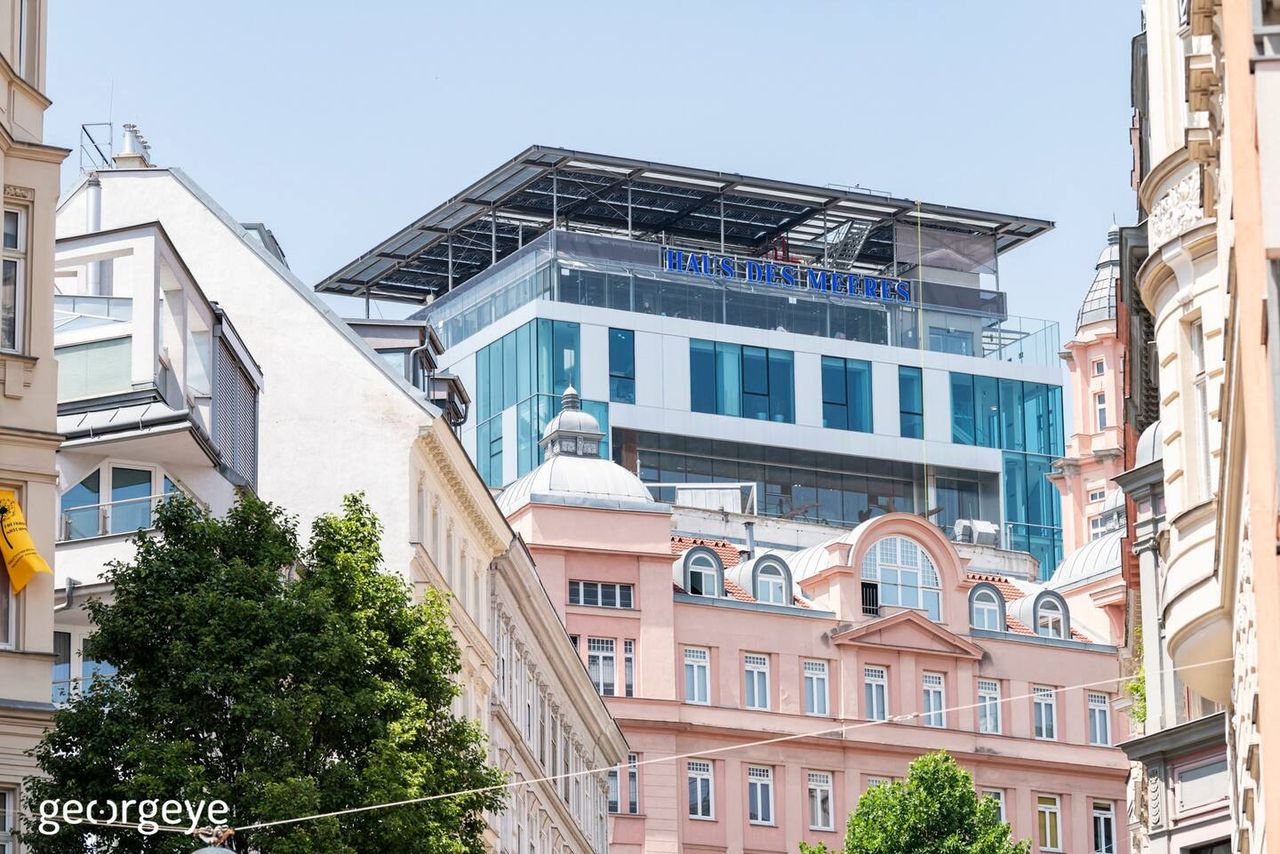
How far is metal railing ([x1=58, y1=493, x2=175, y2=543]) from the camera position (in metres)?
42.8

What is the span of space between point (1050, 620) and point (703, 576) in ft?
53.7

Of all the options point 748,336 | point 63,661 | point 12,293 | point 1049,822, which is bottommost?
point 63,661

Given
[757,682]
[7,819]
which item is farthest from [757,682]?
[7,819]

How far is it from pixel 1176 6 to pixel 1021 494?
316 feet

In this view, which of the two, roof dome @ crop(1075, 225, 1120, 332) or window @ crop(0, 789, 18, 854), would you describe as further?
roof dome @ crop(1075, 225, 1120, 332)

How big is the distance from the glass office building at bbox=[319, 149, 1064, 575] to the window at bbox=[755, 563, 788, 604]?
1648 centimetres

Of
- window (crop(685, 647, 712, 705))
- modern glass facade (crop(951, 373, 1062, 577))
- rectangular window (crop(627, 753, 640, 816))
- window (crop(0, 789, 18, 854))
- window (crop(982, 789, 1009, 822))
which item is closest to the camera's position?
window (crop(0, 789, 18, 854))

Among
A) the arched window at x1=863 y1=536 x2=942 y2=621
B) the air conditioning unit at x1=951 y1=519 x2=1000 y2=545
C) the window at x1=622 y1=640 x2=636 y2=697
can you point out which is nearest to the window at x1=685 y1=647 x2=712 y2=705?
the window at x1=622 y1=640 x2=636 y2=697

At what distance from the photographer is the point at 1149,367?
1874 inches

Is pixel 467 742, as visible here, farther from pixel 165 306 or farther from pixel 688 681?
pixel 688 681

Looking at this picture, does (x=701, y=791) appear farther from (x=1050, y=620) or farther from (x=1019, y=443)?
(x=1019, y=443)

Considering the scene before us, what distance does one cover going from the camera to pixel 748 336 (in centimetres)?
12688

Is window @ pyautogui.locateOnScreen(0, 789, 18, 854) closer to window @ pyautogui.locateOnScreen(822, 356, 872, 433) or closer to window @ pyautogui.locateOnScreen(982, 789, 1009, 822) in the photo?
window @ pyautogui.locateOnScreen(982, 789, 1009, 822)

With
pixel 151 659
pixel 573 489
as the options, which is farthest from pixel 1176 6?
pixel 573 489
